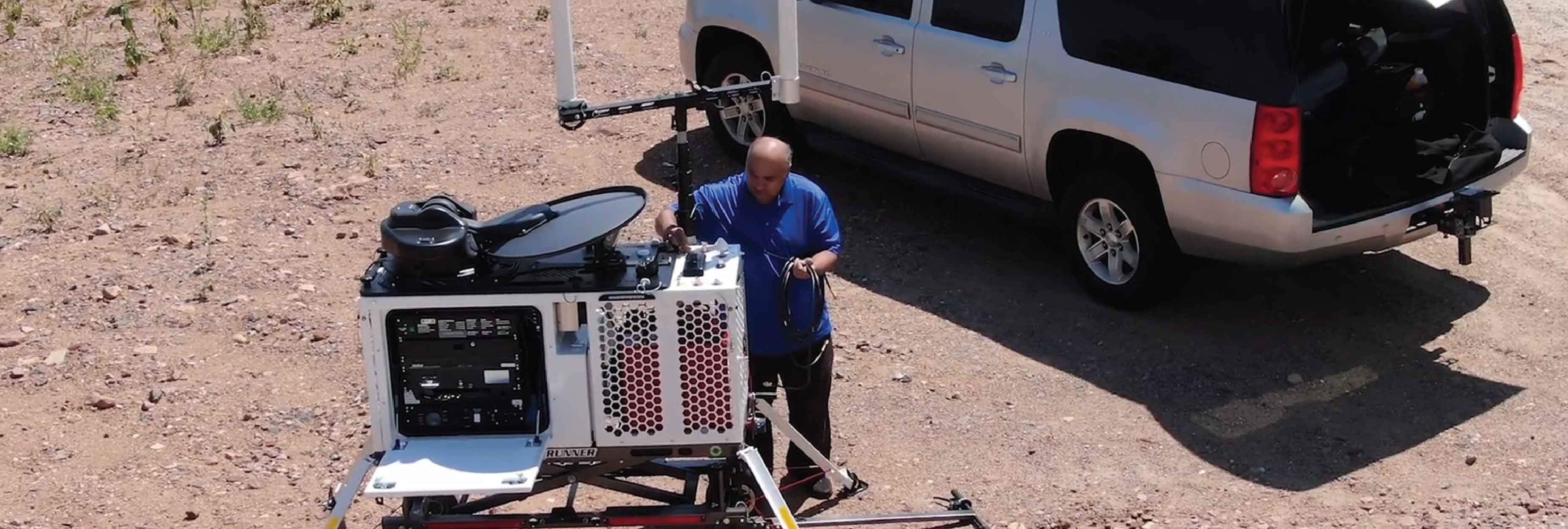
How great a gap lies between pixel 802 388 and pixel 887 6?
3.28 meters

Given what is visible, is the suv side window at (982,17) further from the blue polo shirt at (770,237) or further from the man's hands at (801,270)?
the man's hands at (801,270)

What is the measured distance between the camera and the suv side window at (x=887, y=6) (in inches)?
344

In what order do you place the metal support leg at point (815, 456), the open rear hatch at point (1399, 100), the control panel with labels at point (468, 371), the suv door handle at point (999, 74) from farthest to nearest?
the suv door handle at point (999, 74), the open rear hatch at point (1399, 100), the metal support leg at point (815, 456), the control panel with labels at point (468, 371)

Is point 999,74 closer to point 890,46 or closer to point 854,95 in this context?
point 890,46

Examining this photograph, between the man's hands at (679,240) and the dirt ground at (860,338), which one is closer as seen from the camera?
the man's hands at (679,240)

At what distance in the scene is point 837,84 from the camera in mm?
9195

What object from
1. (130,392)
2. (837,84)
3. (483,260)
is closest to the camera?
(483,260)

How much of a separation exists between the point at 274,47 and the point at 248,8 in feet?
3.05

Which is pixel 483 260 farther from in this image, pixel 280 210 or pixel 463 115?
pixel 463 115

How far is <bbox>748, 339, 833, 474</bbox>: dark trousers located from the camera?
6.10 m

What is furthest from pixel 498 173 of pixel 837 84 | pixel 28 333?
A: pixel 28 333

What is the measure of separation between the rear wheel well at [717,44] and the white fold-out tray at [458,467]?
5339mm

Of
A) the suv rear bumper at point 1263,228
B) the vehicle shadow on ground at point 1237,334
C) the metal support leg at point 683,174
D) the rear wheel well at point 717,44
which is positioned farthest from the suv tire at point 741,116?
the metal support leg at point 683,174

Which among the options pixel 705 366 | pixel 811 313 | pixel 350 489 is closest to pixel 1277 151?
pixel 811 313
